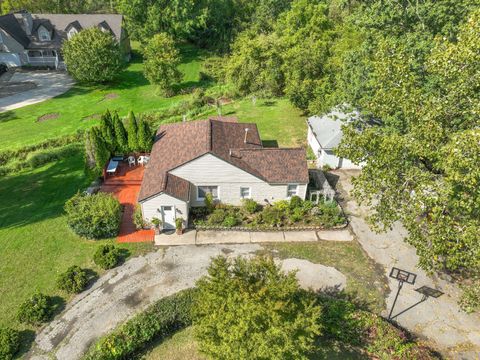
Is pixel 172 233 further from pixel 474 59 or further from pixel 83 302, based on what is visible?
pixel 474 59

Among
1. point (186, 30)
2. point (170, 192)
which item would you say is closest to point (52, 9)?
point (186, 30)

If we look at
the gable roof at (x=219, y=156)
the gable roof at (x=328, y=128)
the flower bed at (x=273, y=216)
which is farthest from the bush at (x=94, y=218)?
the gable roof at (x=328, y=128)

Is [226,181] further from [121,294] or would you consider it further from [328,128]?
[328,128]

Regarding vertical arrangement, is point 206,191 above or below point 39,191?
above

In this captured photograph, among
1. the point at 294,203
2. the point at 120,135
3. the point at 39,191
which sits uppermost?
the point at 120,135

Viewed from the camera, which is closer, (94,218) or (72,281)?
(72,281)

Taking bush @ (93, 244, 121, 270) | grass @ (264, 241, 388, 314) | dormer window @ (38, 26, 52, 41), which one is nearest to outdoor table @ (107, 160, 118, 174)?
bush @ (93, 244, 121, 270)

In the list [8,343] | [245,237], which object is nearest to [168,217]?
[245,237]

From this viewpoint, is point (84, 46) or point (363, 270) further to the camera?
point (84, 46)

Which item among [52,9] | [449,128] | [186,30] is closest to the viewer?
[449,128]
